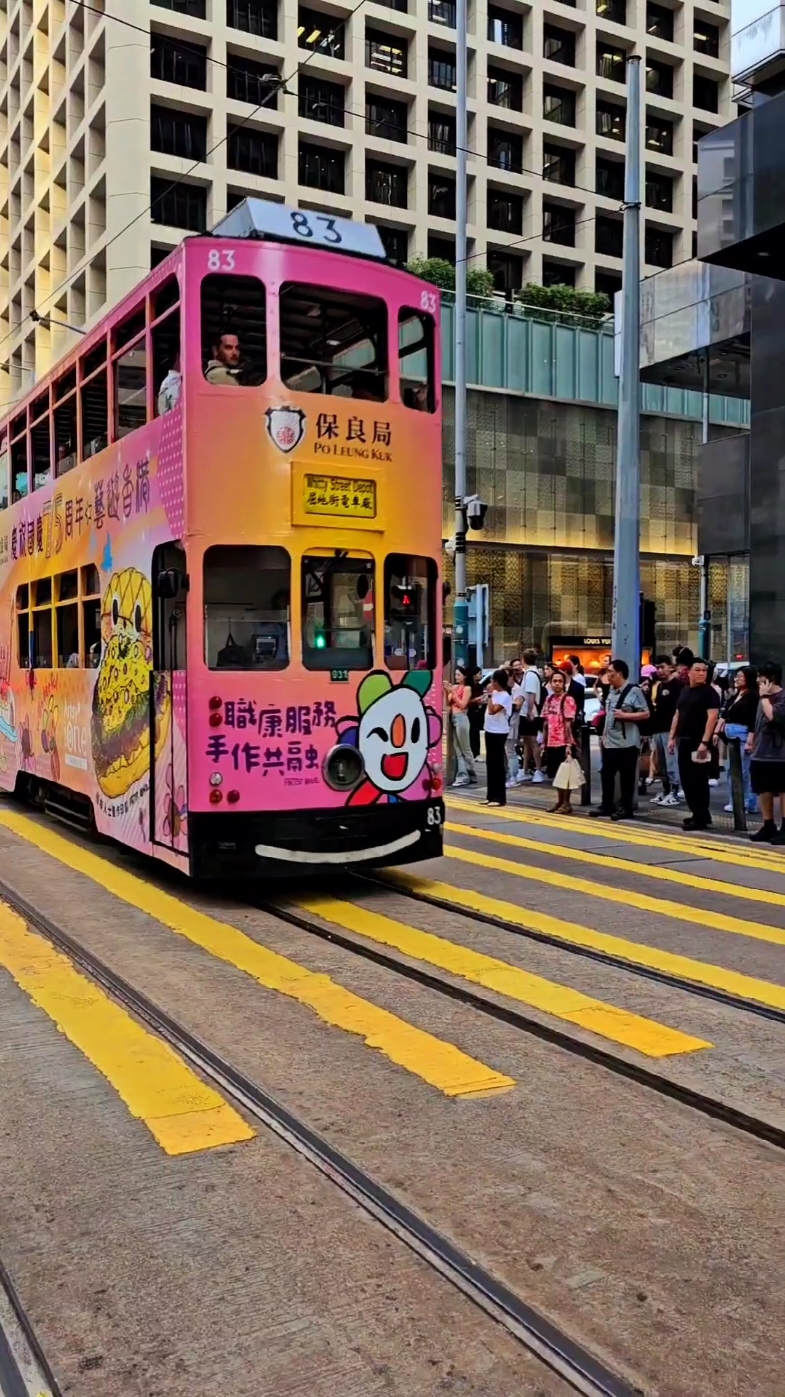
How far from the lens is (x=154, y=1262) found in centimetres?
349

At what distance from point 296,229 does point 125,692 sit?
3694mm

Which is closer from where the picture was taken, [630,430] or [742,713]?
[742,713]

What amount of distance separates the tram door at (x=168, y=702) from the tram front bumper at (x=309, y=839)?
0.23 metres

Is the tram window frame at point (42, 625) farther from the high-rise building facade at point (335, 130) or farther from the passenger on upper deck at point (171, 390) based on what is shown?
the high-rise building facade at point (335, 130)

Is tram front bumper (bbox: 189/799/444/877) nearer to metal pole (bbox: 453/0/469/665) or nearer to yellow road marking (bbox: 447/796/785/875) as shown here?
yellow road marking (bbox: 447/796/785/875)

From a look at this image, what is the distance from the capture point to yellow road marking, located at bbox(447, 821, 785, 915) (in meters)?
9.03

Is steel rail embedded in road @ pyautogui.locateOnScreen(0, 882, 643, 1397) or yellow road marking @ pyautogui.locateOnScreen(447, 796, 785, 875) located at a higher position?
steel rail embedded in road @ pyautogui.locateOnScreen(0, 882, 643, 1397)

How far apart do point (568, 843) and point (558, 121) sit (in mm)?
43962

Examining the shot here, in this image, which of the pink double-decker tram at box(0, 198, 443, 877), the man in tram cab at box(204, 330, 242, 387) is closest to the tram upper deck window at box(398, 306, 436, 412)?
the pink double-decker tram at box(0, 198, 443, 877)

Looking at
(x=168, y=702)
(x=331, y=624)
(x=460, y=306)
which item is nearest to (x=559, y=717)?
(x=331, y=624)

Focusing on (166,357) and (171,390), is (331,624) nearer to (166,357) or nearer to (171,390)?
(171,390)

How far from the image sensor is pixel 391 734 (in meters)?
8.50

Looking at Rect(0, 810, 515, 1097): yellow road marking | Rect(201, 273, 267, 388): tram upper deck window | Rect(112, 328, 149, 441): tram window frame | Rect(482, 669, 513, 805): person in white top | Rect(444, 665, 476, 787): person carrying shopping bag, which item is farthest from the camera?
Rect(444, 665, 476, 787): person carrying shopping bag

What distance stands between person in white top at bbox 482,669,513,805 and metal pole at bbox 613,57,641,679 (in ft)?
4.83
